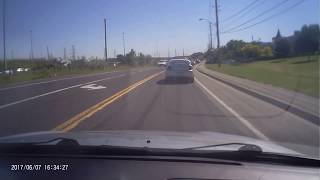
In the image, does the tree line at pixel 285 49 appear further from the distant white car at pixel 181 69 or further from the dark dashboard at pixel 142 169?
the dark dashboard at pixel 142 169

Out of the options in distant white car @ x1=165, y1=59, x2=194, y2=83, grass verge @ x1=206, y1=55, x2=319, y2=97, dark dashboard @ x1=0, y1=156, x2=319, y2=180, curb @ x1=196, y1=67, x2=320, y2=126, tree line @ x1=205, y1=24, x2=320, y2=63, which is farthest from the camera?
tree line @ x1=205, y1=24, x2=320, y2=63

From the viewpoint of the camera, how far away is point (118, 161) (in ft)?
13.7

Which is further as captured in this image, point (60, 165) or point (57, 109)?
point (57, 109)

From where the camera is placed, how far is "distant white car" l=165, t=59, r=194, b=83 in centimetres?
3450

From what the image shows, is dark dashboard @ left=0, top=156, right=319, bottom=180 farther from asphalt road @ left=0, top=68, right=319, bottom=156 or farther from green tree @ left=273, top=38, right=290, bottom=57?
green tree @ left=273, top=38, right=290, bottom=57

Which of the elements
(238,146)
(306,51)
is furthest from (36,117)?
(306,51)

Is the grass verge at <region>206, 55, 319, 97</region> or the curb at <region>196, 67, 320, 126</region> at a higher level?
the grass verge at <region>206, 55, 319, 97</region>

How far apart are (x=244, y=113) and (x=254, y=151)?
10.9 m

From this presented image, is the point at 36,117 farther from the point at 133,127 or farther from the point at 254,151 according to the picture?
the point at 254,151

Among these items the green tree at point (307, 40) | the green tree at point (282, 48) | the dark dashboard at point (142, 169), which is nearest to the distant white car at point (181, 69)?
the dark dashboard at point (142, 169)

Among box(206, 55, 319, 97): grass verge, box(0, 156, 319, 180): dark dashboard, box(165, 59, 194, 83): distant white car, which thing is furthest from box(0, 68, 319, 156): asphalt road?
box(165, 59, 194, 83): distant white car

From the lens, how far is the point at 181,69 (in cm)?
3462

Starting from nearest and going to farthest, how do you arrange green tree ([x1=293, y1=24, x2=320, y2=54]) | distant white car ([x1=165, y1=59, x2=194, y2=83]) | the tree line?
distant white car ([x1=165, y1=59, x2=194, y2=83]) → green tree ([x1=293, y1=24, x2=320, y2=54]) → the tree line

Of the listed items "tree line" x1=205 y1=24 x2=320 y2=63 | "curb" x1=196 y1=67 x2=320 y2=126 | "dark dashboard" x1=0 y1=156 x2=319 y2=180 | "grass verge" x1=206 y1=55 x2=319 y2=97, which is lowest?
"curb" x1=196 y1=67 x2=320 y2=126
